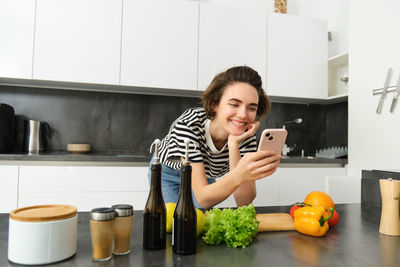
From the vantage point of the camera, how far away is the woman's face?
4.06 ft

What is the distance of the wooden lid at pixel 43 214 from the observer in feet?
2.04

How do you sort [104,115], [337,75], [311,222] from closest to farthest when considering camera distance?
[311,222] → [104,115] → [337,75]

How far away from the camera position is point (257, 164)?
1.00m

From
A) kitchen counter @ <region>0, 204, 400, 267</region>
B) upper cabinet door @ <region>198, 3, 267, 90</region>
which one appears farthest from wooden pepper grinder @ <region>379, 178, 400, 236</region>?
upper cabinet door @ <region>198, 3, 267, 90</region>

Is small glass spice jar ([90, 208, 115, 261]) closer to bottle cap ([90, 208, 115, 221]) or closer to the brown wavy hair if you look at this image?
bottle cap ([90, 208, 115, 221])

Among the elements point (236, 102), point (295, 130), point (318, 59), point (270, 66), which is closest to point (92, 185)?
point (236, 102)

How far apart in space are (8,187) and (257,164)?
1951mm

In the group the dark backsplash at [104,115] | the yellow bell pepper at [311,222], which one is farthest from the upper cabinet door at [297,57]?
the yellow bell pepper at [311,222]

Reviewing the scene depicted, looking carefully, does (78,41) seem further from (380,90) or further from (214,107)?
(380,90)

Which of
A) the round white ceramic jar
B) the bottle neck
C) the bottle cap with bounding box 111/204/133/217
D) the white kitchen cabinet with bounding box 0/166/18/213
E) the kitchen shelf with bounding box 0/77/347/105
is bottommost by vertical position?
the white kitchen cabinet with bounding box 0/166/18/213

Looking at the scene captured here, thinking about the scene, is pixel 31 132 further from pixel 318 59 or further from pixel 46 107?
pixel 318 59

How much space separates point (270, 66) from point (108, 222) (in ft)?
8.45

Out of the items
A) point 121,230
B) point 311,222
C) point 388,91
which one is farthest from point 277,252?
point 388,91

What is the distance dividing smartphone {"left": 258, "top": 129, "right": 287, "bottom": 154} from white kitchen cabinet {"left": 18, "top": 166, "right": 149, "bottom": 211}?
4.99ft
